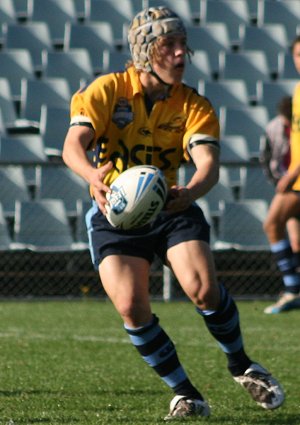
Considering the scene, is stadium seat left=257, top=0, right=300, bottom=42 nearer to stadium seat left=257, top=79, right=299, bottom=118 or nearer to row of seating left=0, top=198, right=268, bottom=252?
stadium seat left=257, top=79, right=299, bottom=118

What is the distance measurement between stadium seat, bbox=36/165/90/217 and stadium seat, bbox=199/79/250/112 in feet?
9.62

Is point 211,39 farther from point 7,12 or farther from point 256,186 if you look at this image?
point 256,186

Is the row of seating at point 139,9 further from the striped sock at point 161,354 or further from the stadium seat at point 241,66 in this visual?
the striped sock at point 161,354

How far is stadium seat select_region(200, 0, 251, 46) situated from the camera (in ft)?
50.4

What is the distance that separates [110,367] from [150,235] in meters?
1.91

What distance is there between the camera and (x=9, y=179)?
11.3m

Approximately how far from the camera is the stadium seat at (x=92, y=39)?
1434 cm

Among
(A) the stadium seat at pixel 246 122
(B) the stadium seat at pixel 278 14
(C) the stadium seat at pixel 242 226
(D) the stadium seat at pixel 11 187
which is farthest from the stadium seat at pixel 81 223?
(B) the stadium seat at pixel 278 14

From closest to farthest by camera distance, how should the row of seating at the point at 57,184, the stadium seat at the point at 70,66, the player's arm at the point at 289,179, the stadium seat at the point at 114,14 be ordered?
the player's arm at the point at 289,179 < the row of seating at the point at 57,184 < the stadium seat at the point at 70,66 < the stadium seat at the point at 114,14

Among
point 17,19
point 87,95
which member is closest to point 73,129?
point 87,95

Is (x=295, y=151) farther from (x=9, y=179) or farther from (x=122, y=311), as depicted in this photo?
(x=122, y=311)

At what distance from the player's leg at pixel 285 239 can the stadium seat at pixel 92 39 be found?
535cm

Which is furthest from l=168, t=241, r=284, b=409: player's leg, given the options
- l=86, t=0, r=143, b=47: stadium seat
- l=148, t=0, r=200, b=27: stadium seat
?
l=148, t=0, r=200, b=27: stadium seat

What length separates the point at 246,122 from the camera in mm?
13430
